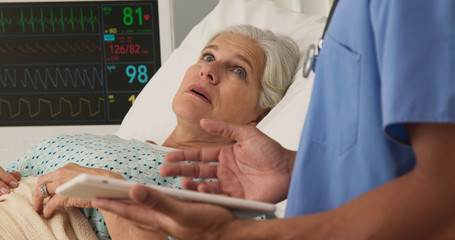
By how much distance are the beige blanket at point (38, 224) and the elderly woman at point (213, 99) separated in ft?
0.53

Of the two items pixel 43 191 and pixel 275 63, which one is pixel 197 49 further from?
pixel 43 191

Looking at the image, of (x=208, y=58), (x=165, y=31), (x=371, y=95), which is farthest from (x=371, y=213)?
(x=165, y=31)

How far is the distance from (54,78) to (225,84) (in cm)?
145

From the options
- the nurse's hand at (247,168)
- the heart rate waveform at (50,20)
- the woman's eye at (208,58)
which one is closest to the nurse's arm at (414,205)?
the nurse's hand at (247,168)

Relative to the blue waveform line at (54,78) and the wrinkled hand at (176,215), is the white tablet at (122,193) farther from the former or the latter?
the blue waveform line at (54,78)

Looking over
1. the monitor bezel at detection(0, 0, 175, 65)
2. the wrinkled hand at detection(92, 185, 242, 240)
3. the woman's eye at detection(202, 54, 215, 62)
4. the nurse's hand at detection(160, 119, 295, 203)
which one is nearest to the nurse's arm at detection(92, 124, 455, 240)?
the wrinkled hand at detection(92, 185, 242, 240)

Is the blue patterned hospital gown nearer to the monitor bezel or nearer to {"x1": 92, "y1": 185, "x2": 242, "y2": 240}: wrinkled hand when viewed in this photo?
{"x1": 92, "y1": 185, "x2": 242, "y2": 240}: wrinkled hand

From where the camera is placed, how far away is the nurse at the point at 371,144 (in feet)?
2.42

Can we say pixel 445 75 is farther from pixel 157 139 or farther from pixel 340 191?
pixel 157 139

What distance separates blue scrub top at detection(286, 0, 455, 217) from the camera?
0.74 meters

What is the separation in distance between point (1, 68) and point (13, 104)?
185 millimetres

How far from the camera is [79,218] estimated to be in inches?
62.4

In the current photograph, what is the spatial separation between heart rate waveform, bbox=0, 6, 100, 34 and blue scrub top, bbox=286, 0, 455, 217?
2.37 metres

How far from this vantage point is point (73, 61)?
3127 mm
